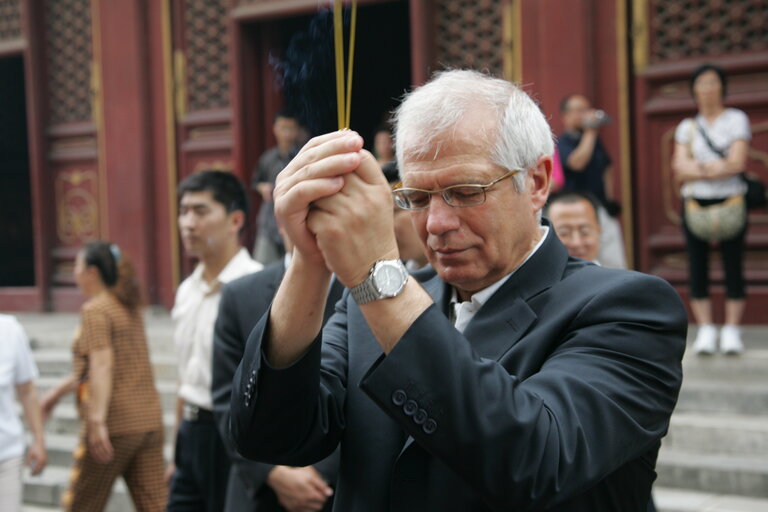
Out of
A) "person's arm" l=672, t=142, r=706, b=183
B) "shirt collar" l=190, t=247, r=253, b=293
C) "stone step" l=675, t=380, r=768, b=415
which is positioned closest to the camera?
"shirt collar" l=190, t=247, r=253, b=293

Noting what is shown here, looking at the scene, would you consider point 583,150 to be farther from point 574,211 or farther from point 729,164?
point 574,211

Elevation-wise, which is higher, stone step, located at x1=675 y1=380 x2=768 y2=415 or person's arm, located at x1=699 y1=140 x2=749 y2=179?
person's arm, located at x1=699 y1=140 x2=749 y2=179

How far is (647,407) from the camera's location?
1636 millimetres

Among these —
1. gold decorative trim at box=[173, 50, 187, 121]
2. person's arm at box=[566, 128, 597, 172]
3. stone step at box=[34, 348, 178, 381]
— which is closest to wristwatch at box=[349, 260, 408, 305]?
person's arm at box=[566, 128, 597, 172]

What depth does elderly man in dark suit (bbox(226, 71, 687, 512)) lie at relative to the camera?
142 centimetres

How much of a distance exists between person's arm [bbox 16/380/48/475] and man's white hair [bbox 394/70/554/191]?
313 centimetres

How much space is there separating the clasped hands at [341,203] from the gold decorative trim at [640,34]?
587 cm

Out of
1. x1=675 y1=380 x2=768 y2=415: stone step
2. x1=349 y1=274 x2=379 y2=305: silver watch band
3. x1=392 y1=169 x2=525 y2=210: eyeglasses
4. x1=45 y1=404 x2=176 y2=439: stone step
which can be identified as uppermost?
→ x1=392 y1=169 x2=525 y2=210: eyeglasses

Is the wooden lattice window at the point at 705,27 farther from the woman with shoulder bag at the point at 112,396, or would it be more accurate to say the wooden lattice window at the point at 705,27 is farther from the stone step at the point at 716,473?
the woman with shoulder bag at the point at 112,396

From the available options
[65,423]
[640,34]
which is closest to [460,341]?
[640,34]

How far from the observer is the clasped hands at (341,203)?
1.39 meters

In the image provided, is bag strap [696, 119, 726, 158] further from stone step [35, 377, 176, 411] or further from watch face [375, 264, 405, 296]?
watch face [375, 264, 405, 296]

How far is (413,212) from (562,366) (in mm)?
382

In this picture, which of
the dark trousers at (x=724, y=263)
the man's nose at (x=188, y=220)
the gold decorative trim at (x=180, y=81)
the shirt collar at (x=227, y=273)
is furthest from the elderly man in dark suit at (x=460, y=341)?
the gold decorative trim at (x=180, y=81)
